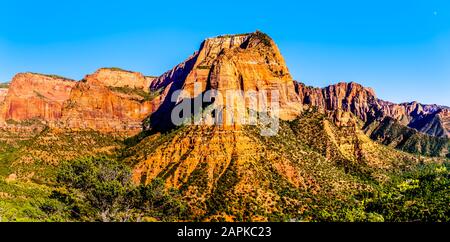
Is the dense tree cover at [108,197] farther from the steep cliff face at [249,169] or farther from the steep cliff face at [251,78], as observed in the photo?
the steep cliff face at [251,78]

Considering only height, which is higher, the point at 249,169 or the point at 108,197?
the point at 249,169

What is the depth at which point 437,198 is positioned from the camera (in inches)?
2266

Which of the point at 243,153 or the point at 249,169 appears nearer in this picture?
the point at 249,169

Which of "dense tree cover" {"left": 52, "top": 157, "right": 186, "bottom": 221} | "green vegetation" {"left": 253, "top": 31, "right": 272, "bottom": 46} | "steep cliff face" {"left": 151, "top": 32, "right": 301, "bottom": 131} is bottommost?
"dense tree cover" {"left": 52, "top": 157, "right": 186, "bottom": 221}

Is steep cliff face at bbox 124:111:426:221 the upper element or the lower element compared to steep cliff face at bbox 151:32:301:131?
lower

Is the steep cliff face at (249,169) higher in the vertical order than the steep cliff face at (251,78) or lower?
lower

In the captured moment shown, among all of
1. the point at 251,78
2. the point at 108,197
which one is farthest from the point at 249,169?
the point at 108,197

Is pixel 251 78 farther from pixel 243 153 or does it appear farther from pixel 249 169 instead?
pixel 249 169

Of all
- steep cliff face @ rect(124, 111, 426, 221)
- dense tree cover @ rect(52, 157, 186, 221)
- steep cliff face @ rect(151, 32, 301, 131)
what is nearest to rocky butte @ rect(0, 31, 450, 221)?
steep cliff face @ rect(124, 111, 426, 221)

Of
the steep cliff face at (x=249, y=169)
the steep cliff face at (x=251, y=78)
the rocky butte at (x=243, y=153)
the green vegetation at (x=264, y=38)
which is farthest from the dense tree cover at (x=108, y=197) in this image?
the green vegetation at (x=264, y=38)

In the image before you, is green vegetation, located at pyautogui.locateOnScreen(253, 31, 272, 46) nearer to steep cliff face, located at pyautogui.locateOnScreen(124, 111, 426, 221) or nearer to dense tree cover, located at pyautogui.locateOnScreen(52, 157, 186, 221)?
steep cliff face, located at pyautogui.locateOnScreen(124, 111, 426, 221)

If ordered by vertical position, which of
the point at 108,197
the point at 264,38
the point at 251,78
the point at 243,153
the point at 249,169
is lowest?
the point at 108,197
